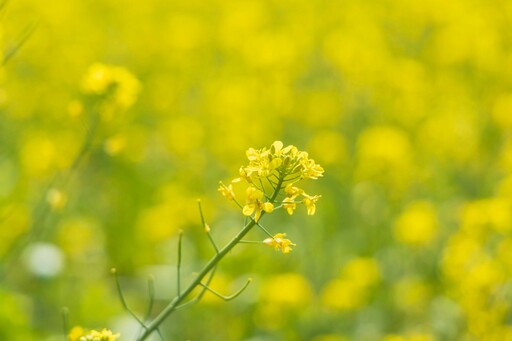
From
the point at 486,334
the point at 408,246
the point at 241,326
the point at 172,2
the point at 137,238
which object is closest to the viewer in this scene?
the point at 486,334

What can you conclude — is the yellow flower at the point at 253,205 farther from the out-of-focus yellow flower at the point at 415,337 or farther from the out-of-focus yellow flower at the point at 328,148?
the out-of-focus yellow flower at the point at 328,148

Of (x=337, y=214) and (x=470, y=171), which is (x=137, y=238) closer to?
(x=337, y=214)

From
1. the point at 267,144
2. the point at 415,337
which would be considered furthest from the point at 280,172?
the point at 267,144

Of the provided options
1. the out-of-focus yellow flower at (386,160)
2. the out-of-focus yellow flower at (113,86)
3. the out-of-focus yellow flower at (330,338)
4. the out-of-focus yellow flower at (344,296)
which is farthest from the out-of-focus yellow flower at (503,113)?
the out-of-focus yellow flower at (113,86)

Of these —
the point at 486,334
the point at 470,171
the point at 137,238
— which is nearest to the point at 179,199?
the point at 137,238

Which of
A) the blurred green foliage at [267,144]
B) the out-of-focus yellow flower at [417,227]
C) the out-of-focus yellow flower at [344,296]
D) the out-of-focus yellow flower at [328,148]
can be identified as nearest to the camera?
the blurred green foliage at [267,144]
